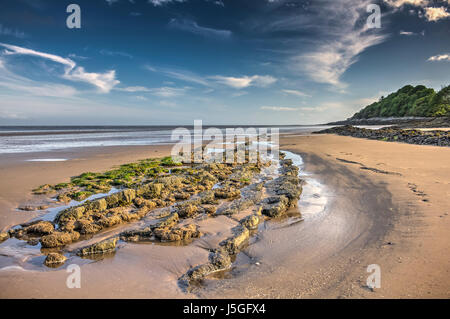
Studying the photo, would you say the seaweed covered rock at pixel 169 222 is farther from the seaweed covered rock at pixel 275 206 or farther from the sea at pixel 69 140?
the sea at pixel 69 140

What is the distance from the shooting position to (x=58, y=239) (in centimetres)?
399

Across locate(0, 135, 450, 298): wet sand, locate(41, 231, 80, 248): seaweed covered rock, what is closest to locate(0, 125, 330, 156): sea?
locate(0, 135, 450, 298): wet sand

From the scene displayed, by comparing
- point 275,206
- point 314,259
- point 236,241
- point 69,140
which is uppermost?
point 69,140

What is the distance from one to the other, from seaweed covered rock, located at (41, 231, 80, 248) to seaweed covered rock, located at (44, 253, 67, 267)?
0.48 meters

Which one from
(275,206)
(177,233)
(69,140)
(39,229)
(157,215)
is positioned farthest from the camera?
(69,140)

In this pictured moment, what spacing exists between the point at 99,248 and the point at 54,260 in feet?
1.99

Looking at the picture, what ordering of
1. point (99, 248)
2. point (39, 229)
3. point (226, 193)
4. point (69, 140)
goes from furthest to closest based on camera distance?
point (69, 140)
point (226, 193)
point (39, 229)
point (99, 248)

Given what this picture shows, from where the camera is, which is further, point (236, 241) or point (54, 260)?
point (236, 241)

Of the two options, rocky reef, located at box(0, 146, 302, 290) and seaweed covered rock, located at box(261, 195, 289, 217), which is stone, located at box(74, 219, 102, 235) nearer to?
rocky reef, located at box(0, 146, 302, 290)

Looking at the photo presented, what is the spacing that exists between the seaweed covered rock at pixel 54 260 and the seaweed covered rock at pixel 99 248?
0.24 metres

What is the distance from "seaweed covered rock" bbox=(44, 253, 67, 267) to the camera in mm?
3396

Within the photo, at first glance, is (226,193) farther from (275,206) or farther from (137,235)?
(137,235)

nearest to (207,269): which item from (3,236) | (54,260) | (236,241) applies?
(236,241)

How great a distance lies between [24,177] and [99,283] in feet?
28.1
